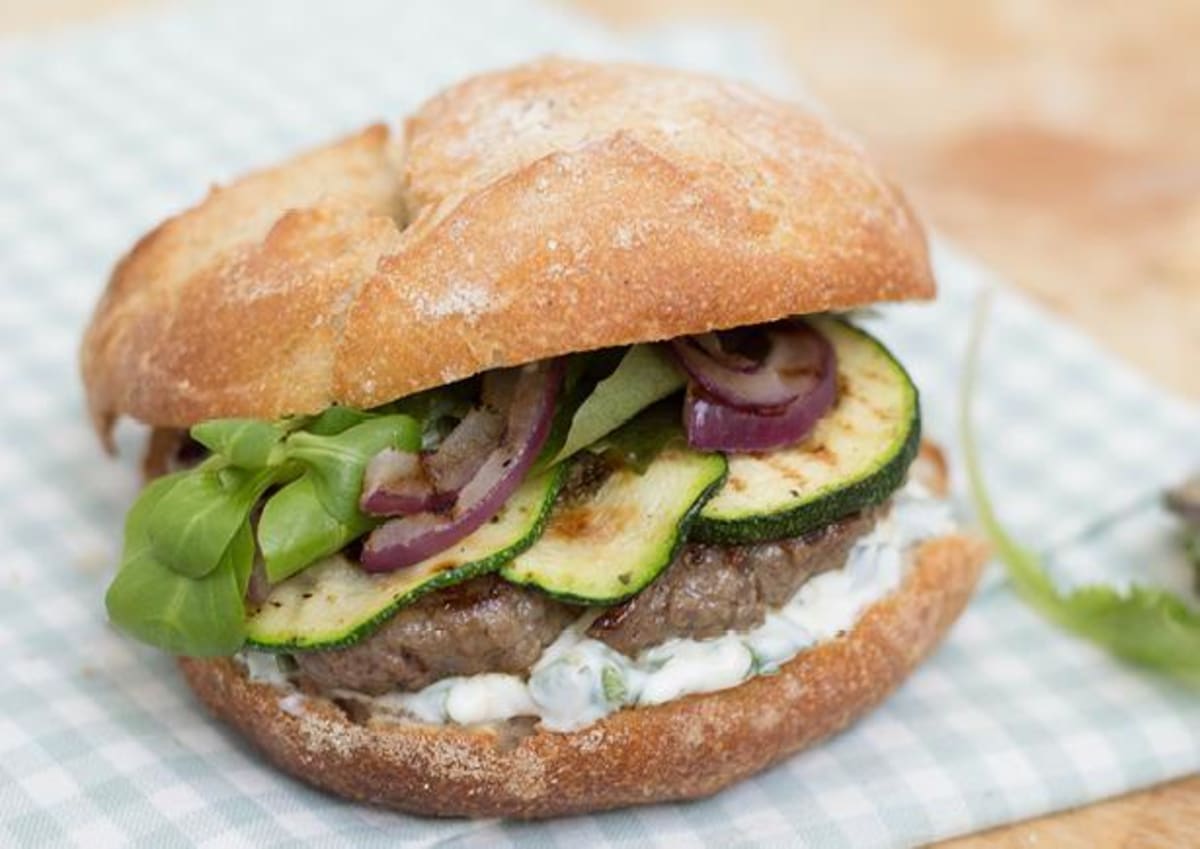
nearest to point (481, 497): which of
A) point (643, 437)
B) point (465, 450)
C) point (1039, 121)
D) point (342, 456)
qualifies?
point (465, 450)

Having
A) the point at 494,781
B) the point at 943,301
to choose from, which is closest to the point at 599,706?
the point at 494,781

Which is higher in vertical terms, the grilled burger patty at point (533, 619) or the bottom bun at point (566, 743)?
the grilled burger patty at point (533, 619)

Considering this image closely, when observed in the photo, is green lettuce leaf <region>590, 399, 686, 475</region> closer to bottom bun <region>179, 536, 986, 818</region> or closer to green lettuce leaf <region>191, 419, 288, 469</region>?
bottom bun <region>179, 536, 986, 818</region>

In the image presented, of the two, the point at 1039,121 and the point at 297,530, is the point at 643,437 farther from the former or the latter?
the point at 1039,121

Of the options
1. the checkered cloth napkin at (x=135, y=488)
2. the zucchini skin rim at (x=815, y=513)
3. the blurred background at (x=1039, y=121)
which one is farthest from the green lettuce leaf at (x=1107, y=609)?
the blurred background at (x=1039, y=121)

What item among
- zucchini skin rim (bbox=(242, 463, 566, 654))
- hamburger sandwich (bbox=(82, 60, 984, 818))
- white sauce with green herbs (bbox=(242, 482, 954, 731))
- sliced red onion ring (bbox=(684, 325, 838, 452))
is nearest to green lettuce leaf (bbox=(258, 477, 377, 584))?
hamburger sandwich (bbox=(82, 60, 984, 818))

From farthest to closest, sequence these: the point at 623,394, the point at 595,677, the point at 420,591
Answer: the point at 623,394
the point at 595,677
the point at 420,591

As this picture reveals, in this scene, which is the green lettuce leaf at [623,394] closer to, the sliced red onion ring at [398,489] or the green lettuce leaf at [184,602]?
the sliced red onion ring at [398,489]
